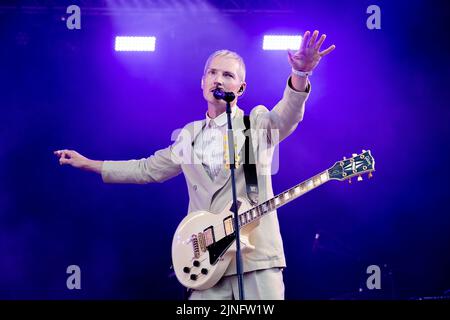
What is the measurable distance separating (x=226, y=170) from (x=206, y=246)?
0.48m

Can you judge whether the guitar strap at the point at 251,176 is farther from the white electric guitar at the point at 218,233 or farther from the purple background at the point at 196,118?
the purple background at the point at 196,118

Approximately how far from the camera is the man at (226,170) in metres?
4.09

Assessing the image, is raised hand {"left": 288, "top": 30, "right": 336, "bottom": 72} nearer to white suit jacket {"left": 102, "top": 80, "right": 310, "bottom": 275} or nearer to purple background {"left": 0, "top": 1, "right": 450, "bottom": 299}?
white suit jacket {"left": 102, "top": 80, "right": 310, "bottom": 275}

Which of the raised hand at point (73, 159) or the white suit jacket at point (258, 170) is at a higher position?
the raised hand at point (73, 159)

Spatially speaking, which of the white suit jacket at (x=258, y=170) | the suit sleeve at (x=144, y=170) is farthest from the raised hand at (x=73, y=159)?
the white suit jacket at (x=258, y=170)

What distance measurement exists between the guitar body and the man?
0.07 meters

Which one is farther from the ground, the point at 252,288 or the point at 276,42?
the point at 276,42

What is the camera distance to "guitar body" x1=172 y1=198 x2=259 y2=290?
418 centimetres

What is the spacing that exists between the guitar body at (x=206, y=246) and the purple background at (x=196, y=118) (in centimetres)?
169

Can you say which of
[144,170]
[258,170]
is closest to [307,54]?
[258,170]

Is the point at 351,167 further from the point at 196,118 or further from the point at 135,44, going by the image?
the point at 135,44

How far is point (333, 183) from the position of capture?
6066mm

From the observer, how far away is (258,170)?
170 inches

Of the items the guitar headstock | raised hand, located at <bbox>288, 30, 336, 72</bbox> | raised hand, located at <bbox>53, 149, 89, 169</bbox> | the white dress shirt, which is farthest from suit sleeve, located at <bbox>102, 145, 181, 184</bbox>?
raised hand, located at <bbox>288, 30, 336, 72</bbox>
